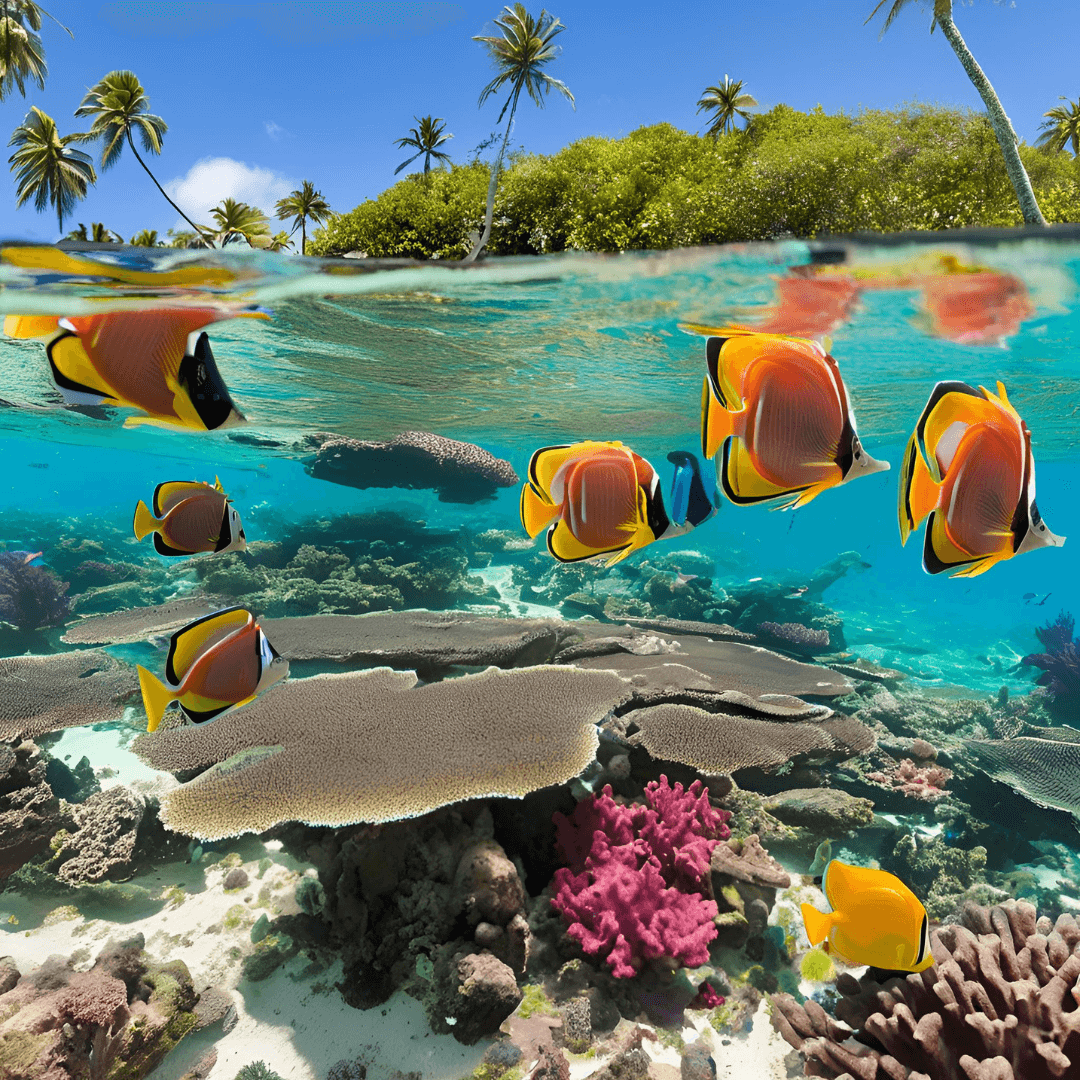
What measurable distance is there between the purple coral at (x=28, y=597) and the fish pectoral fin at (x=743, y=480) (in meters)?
14.7

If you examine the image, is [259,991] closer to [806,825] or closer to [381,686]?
[381,686]

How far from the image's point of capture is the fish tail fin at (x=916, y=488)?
1.39 m

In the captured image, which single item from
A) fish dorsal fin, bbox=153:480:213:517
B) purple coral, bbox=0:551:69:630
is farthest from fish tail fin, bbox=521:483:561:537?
purple coral, bbox=0:551:69:630

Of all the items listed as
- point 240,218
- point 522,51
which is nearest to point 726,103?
point 522,51

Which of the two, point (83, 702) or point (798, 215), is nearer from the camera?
point (83, 702)

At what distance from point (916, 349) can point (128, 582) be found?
17.9m

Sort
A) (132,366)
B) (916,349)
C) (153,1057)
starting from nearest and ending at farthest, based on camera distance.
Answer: (132,366), (153,1057), (916,349)

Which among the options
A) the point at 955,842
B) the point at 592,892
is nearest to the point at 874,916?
the point at 592,892

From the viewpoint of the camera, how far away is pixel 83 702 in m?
6.30

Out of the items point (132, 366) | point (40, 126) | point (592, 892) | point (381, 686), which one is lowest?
point (592, 892)

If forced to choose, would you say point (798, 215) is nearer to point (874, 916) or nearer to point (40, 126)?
point (874, 916)

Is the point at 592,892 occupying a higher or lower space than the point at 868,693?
higher

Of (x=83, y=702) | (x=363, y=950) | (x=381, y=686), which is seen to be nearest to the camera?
(x=363, y=950)

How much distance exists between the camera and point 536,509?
207 centimetres
